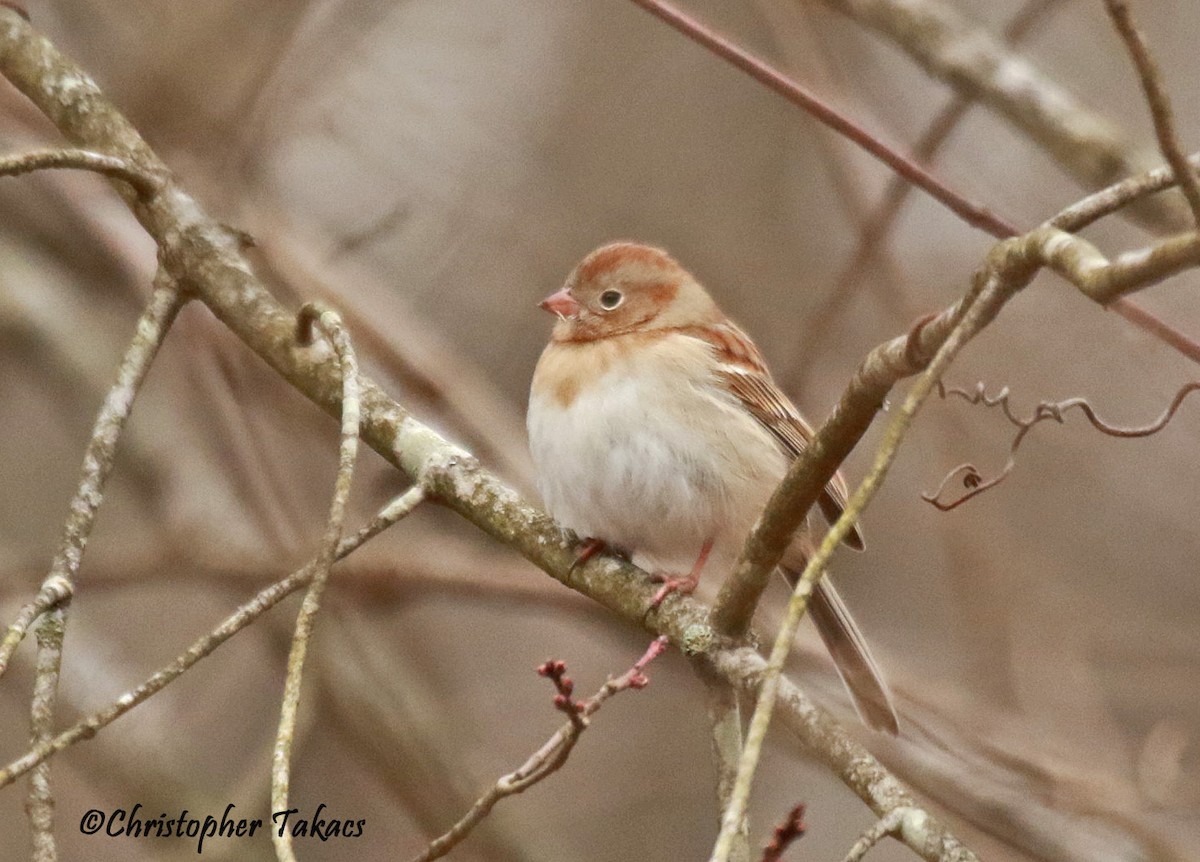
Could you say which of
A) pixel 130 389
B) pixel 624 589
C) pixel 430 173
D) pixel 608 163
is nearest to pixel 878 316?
pixel 608 163

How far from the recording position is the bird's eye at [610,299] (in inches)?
164

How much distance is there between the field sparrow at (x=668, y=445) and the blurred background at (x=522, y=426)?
A: 0.36m

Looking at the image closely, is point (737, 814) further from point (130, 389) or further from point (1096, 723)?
point (1096, 723)

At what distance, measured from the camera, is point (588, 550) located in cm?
330

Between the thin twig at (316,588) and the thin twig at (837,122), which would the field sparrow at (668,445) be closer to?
the thin twig at (837,122)

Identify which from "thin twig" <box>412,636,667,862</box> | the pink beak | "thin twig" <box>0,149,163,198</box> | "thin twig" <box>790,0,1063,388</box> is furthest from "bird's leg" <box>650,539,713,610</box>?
"thin twig" <box>0,149,163,198</box>

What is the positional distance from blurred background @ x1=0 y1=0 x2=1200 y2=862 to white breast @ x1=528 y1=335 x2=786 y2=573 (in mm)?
484

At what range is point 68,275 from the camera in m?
4.95

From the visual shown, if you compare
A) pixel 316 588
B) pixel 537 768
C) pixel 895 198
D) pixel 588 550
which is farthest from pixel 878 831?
pixel 895 198

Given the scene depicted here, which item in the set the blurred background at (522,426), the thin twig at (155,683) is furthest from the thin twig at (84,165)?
the blurred background at (522,426)

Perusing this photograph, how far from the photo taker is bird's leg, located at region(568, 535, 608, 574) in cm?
320

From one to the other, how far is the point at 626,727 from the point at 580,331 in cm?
304

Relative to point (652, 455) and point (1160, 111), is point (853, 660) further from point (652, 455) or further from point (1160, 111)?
point (1160, 111)

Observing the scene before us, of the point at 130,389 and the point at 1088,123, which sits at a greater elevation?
the point at 1088,123
